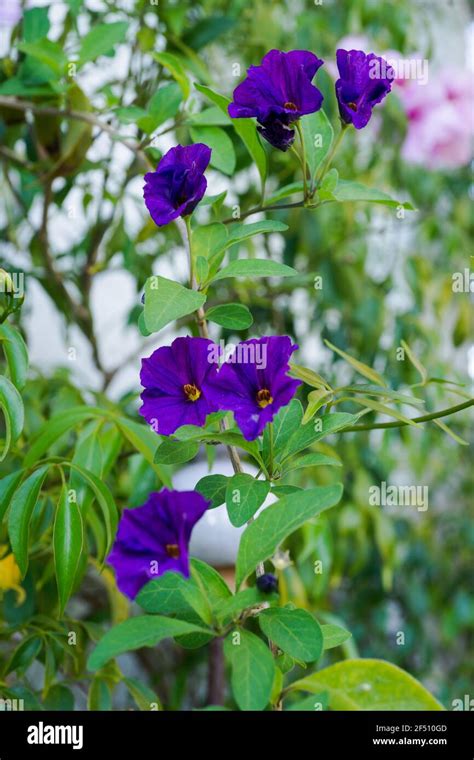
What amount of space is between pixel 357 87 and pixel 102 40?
309 mm

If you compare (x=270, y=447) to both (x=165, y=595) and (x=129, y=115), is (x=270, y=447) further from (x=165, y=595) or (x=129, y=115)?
(x=129, y=115)

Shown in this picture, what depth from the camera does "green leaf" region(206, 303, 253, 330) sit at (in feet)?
1.43

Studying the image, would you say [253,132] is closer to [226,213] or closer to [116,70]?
[226,213]

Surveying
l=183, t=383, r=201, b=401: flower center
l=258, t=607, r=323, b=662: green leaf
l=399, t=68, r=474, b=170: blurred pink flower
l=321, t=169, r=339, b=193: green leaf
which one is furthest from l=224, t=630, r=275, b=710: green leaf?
l=399, t=68, r=474, b=170: blurred pink flower

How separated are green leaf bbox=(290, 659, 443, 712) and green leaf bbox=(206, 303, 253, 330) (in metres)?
0.20

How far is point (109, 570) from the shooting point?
0.69 m

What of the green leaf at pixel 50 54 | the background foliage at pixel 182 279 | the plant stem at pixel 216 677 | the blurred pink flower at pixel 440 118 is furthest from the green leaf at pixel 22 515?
the blurred pink flower at pixel 440 118

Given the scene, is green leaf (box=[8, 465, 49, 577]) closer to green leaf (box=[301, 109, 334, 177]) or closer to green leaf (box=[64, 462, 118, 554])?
green leaf (box=[64, 462, 118, 554])

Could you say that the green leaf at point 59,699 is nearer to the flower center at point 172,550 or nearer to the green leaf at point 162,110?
the flower center at point 172,550

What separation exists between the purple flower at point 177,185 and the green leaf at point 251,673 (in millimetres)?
197

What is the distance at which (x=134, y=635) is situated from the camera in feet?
1.16

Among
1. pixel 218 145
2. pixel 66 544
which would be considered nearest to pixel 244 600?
pixel 66 544
